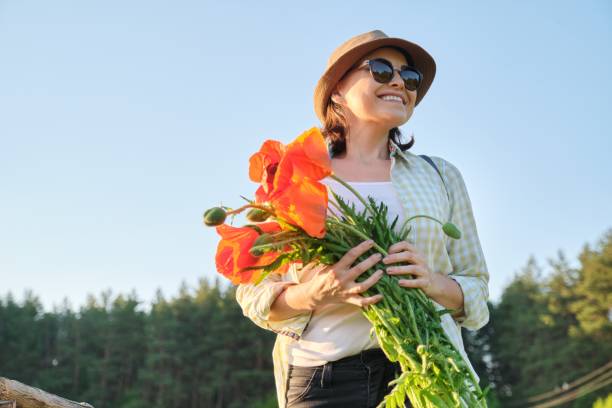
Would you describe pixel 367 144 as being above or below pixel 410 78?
below

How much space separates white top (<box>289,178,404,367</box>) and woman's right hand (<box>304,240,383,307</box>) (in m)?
0.15

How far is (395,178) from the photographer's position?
2.46 m

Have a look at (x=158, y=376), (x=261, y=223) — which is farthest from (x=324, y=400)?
(x=158, y=376)

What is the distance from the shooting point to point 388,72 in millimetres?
2490

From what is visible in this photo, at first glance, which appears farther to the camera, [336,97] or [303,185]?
[336,97]

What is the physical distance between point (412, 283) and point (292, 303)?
44 cm

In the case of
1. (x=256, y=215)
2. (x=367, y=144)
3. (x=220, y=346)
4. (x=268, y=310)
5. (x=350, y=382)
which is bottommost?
(x=350, y=382)

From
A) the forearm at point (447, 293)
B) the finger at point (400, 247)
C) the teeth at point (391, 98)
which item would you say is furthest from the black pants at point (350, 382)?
the teeth at point (391, 98)

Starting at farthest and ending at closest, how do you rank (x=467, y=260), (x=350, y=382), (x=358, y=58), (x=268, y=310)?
(x=358, y=58)
(x=467, y=260)
(x=268, y=310)
(x=350, y=382)

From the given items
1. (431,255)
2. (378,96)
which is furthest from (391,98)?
(431,255)

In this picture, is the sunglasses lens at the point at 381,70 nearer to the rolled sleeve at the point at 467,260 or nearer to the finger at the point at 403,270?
the rolled sleeve at the point at 467,260

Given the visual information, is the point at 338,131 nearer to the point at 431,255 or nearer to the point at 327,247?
the point at 431,255

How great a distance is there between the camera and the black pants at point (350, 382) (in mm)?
2152

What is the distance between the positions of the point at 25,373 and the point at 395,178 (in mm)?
54354
